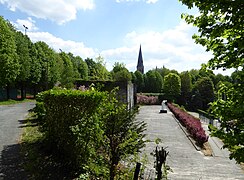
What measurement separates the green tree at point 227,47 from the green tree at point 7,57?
29.4m

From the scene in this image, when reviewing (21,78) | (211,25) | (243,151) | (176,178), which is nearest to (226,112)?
(243,151)

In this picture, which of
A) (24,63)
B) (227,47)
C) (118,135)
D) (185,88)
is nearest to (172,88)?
(185,88)

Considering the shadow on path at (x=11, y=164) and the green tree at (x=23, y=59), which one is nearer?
the shadow on path at (x=11, y=164)

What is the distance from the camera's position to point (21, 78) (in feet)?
119

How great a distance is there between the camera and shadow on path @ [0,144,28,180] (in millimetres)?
7020

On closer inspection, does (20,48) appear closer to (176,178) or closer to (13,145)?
(13,145)

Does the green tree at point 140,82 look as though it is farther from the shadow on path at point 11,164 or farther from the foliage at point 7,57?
the shadow on path at point 11,164

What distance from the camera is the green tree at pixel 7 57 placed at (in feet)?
99.0

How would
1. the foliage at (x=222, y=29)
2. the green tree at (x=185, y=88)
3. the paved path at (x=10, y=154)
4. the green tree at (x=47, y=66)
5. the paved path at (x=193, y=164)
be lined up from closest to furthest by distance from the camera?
the foliage at (x=222, y=29), the paved path at (x=10, y=154), the paved path at (x=193, y=164), the green tree at (x=47, y=66), the green tree at (x=185, y=88)

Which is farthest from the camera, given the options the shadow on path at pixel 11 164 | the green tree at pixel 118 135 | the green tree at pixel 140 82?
the green tree at pixel 140 82

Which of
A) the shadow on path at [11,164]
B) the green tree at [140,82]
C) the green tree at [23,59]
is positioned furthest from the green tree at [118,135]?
the green tree at [140,82]

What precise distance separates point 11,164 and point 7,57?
2521 centimetres

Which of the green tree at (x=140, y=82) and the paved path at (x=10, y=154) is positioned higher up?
the green tree at (x=140, y=82)

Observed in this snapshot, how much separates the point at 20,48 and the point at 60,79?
45.3 feet
